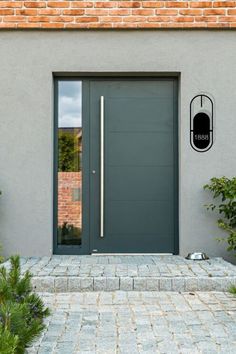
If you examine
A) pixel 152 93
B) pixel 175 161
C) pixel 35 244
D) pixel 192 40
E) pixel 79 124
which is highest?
pixel 192 40

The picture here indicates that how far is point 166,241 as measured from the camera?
23.0 ft

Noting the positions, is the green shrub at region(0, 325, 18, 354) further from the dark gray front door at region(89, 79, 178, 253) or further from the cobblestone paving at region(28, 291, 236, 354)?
the dark gray front door at region(89, 79, 178, 253)

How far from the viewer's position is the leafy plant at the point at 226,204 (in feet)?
21.2

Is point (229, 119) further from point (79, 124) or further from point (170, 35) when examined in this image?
point (79, 124)

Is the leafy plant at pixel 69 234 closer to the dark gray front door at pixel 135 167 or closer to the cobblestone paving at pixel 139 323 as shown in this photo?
the dark gray front door at pixel 135 167

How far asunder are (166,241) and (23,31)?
338 centimetres

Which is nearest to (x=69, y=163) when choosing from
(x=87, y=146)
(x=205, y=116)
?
(x=87, y=146)

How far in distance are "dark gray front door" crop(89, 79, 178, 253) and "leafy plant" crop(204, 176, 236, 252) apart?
0.57 m

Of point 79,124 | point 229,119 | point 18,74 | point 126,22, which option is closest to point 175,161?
point 229,119

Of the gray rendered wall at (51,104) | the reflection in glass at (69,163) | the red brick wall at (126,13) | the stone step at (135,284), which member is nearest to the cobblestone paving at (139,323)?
the stone step at (135,284)

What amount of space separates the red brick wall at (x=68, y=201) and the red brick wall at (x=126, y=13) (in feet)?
6.54

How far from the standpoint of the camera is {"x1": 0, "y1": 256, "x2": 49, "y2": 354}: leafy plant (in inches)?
104

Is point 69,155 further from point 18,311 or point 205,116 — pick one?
point 18,311

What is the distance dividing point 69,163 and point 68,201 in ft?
1.69
